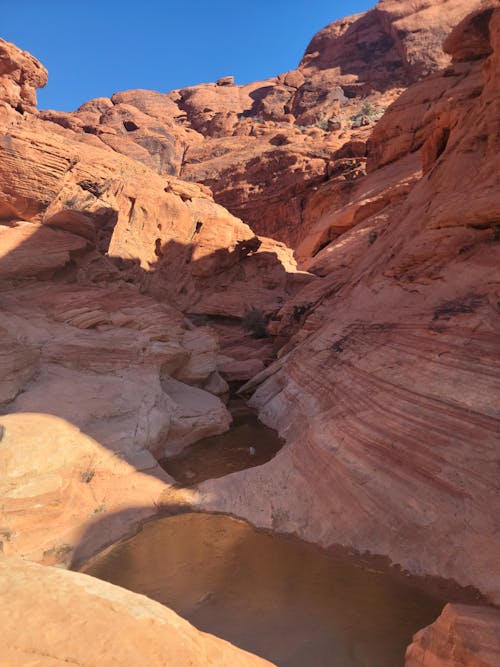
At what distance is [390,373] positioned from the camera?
5289 millimetres

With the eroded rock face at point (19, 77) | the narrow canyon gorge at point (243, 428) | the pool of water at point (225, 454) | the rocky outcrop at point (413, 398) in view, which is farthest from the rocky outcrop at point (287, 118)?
the pool of water at point (225, 454)

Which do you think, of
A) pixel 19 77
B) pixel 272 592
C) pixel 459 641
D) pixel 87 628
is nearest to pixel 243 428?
pixel 272 592

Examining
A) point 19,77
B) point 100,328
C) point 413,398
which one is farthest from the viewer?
point 19,77

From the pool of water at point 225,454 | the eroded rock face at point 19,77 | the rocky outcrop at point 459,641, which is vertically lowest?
the pool of water at point 225,454

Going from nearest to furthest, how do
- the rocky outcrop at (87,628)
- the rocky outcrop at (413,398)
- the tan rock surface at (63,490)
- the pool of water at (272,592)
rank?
the rocky outcrop at (87,628), the pool of water at (272,592), the rocky outcrop at (413,398), the tan rock surface at (63,490)

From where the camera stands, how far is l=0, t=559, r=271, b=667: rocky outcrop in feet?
5.35

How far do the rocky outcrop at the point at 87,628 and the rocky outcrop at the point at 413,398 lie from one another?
6.73ft

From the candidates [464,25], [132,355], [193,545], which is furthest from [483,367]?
[464,25]

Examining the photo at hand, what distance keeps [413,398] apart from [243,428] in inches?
151

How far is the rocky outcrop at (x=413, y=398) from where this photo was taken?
11.7 ft

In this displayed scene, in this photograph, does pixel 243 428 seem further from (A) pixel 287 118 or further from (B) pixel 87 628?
(A) pixel 287 118

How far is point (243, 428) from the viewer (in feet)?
25.2

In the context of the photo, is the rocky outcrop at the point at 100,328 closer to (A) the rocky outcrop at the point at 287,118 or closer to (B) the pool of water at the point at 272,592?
(B) the pool of water at the point at 272,592

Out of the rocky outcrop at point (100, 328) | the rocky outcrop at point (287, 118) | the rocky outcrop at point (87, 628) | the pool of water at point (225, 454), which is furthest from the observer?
the rocky outcrop at point (287, 118)
